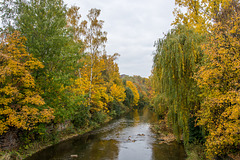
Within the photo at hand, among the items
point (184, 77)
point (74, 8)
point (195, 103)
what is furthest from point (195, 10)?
point (74, 8)

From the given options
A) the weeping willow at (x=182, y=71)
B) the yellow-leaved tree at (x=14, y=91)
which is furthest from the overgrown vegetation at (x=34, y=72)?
the weeping willow at (x=182, y=71)

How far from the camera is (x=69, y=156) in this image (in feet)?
41.6

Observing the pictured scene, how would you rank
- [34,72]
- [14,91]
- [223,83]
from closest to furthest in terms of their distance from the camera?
[223,83]
[14,91]
[34,72]

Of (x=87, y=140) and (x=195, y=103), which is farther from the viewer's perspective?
(x=87, y=140)

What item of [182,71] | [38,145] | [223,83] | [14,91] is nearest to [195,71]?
[182,71]

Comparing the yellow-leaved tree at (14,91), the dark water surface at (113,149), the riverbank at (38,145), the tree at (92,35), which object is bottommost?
the dark water surface at (113,149)

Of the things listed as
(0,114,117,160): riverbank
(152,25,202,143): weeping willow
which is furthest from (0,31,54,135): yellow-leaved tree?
(152,25,202,143): weeping willow

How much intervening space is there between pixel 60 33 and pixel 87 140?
34.3ft

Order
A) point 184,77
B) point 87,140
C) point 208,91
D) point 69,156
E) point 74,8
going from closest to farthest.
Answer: point 208,91
point 184,77
point 69,156
point 87,140
point 74,8

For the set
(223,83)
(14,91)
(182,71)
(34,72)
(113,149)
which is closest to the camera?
(223,83)

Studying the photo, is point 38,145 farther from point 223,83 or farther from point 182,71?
point 223,83

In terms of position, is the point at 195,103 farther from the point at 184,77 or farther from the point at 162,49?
the point at 162,49

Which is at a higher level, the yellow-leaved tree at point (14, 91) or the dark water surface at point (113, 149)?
Answer: the yellow-leaved tree at point (14, 91)

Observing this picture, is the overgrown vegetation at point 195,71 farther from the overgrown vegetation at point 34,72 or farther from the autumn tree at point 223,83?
the overgrown vegetation at point 34,72
